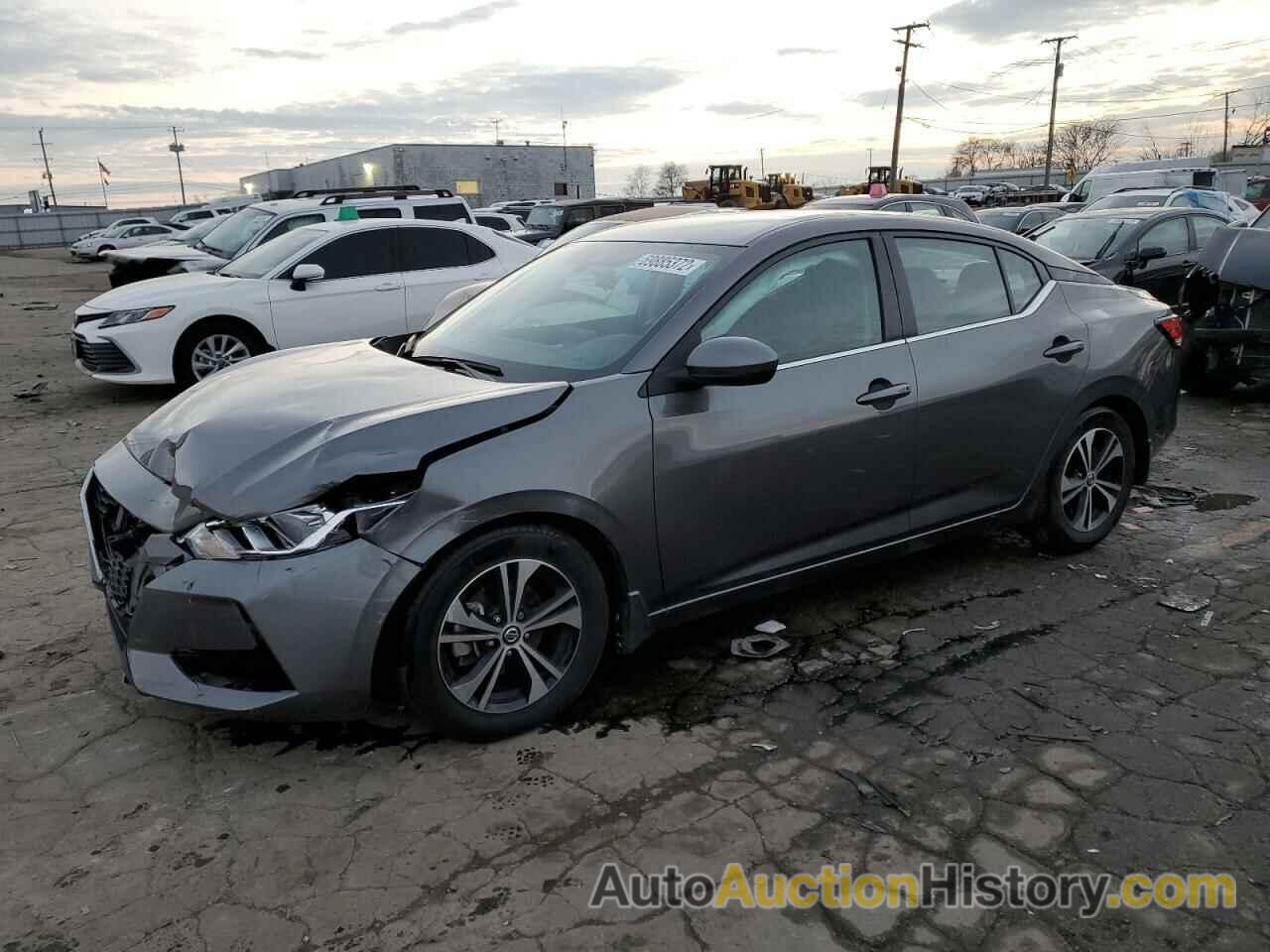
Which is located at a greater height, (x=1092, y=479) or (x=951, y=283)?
(x=951, y=283)

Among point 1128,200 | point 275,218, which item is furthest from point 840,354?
point 1128,200

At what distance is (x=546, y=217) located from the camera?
2222 centimetres

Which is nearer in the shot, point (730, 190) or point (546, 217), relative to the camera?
point (546, 217)

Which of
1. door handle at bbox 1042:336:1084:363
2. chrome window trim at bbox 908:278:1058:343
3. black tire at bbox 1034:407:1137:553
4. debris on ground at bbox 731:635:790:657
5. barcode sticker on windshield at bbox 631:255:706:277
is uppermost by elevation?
barcode sticker on windshield at bbox 631:255:706:277

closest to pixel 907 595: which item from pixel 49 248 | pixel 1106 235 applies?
pixel 1106 235

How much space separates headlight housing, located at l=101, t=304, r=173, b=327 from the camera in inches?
344

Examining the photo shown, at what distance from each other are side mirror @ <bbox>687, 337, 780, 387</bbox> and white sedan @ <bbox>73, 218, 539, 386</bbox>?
19.8ft

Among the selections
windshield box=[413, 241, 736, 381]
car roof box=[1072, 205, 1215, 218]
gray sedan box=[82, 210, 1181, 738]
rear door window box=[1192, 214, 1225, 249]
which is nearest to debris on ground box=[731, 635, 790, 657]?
gray sedan box=[82, 210, 1181, 738]

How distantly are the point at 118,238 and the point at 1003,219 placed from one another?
32.0m

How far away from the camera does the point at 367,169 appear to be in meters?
72.7

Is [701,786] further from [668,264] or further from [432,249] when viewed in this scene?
[432,249]

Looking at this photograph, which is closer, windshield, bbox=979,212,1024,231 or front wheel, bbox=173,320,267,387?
front wheel, bbox=173,320,267,387

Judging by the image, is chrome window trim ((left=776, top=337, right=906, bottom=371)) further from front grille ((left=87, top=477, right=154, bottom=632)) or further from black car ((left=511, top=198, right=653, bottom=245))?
black car ((left=511, top=198, right=653, bottom=245))

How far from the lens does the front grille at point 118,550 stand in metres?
3.06
